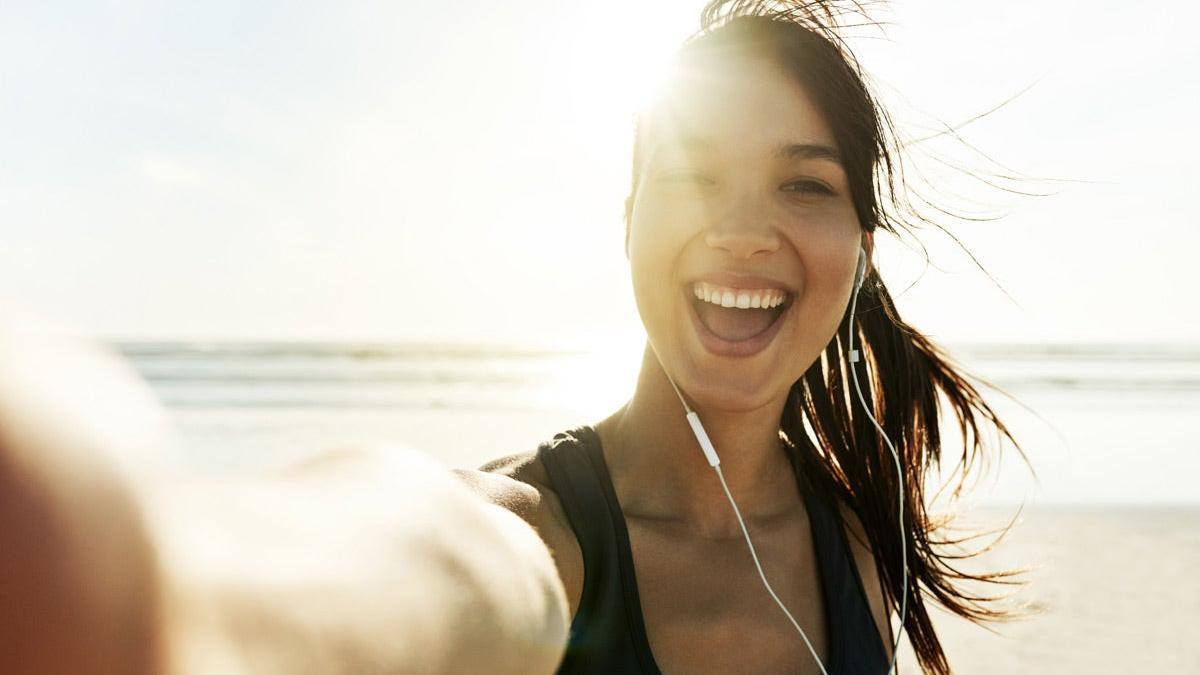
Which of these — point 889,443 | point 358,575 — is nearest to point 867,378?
point 889,443

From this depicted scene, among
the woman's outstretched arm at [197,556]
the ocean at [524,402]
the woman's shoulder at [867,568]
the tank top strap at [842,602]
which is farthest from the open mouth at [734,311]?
the woman's outstretched arm at [197,556]

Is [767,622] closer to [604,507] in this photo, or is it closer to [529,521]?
[604,507]

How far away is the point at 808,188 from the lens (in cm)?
216

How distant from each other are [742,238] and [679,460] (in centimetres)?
61

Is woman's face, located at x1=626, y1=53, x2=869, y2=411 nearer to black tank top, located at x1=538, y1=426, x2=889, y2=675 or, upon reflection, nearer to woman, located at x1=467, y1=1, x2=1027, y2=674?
woman, located at x1=467, y1=1, x2=1027, y2=674

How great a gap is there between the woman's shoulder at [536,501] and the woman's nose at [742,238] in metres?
0.65

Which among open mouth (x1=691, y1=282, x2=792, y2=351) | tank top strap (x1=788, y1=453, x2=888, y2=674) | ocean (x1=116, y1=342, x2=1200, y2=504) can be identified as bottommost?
ocean (x1=116, y1=342, x2=1200, y2=504)

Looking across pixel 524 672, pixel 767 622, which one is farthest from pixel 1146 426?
pixel 524 672

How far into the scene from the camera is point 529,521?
5.64 ft

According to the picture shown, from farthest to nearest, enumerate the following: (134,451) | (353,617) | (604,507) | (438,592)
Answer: (604,507)
(438,592)
(353,617)
(134,451)

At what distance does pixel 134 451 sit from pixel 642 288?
1.80 meters

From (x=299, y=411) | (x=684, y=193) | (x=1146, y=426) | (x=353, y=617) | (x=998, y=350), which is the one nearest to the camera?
(x=353, y=617)

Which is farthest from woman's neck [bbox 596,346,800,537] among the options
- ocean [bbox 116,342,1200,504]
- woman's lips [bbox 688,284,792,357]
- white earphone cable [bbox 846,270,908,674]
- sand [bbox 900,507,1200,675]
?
sand [bbox 900,507,1200,675]

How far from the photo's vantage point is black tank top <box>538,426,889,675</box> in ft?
6.03
